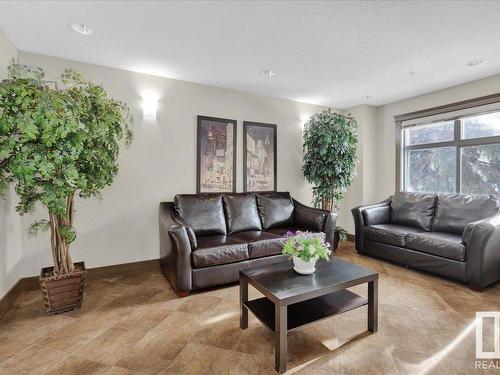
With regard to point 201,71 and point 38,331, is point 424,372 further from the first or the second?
point 201,71

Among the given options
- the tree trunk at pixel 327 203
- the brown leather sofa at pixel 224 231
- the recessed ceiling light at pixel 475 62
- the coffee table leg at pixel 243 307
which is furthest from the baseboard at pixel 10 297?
the recessed ceiling light at pixel 475 62

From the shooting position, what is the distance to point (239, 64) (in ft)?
10.1

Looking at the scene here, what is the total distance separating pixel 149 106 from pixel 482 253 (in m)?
4.11

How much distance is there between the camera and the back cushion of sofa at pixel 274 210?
372 centimetres

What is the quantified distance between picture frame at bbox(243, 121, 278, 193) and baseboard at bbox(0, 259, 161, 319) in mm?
1706

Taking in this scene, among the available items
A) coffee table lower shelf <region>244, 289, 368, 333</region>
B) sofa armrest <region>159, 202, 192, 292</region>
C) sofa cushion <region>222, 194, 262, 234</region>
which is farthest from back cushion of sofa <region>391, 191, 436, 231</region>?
sofa armrest <region>159, 202, 192, 292</region>

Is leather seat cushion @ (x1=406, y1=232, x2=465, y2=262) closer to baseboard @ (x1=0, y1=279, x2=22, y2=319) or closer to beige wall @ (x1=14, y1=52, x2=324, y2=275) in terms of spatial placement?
beige wall @ (x1=14, y1=52, x2=324, y2=275)

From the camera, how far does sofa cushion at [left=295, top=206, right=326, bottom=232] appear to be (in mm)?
3586

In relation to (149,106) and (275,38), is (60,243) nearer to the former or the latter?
(149,106)

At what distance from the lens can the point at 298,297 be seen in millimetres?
1665

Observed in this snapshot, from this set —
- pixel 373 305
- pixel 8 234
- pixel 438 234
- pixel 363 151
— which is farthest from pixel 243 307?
pixel 363 151

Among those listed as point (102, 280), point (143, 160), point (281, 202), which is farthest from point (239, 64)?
point (102, 280)

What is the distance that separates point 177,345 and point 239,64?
9.38ft

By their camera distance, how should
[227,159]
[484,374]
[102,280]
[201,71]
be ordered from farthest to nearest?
[227,159] → [201,71] → [102,280] → [484,374]
